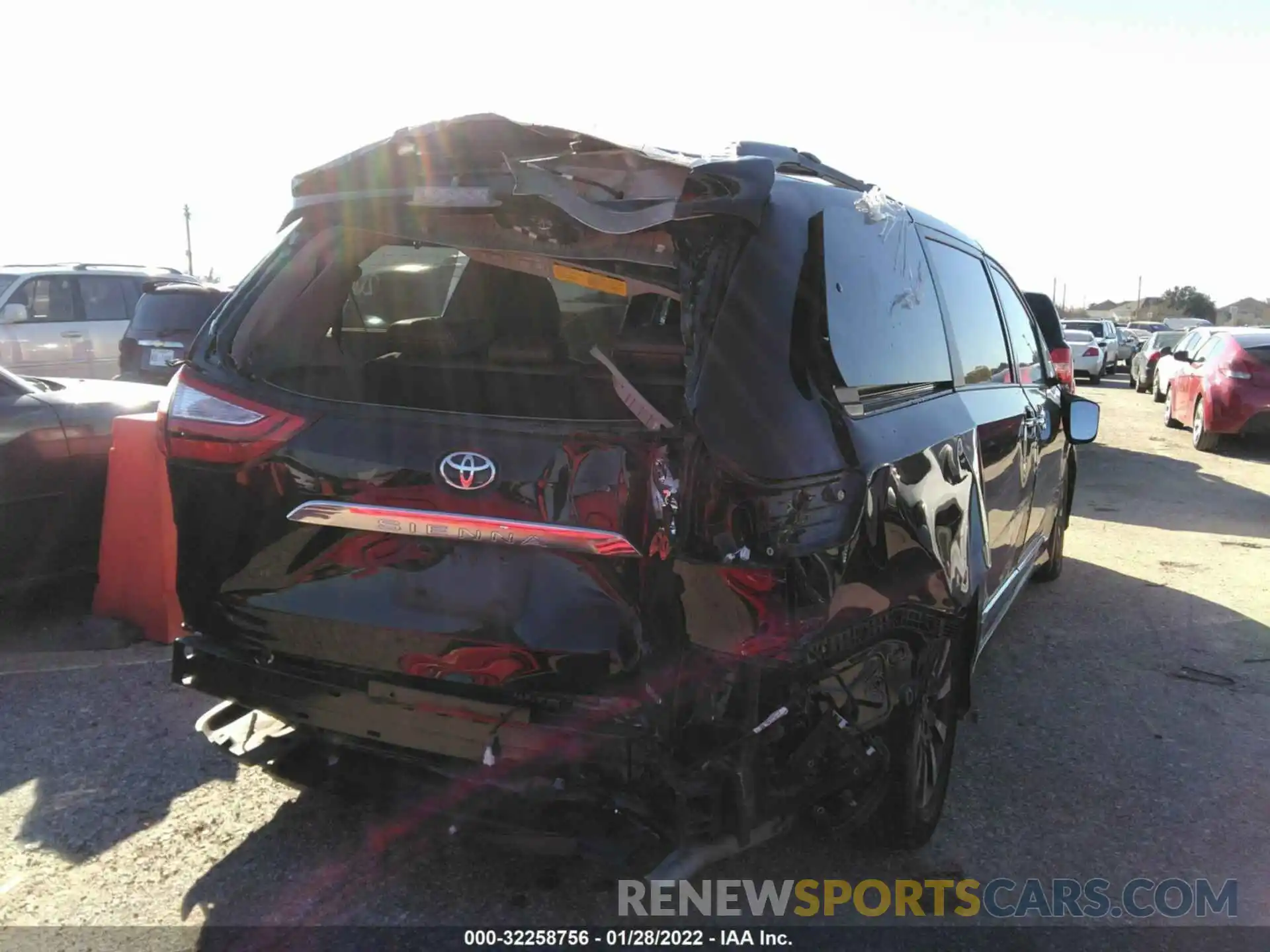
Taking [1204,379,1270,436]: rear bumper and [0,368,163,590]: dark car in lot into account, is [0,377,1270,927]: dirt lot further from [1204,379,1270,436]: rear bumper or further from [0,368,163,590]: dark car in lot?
[1204,379,1270,436]: rear bumper

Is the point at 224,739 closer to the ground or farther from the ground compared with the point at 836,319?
closer to the ground

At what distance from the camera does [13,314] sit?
1194 centimetres

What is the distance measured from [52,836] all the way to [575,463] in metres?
2.21

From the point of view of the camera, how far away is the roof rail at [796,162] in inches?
107

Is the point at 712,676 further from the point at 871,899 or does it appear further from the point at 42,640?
the point at 42,640

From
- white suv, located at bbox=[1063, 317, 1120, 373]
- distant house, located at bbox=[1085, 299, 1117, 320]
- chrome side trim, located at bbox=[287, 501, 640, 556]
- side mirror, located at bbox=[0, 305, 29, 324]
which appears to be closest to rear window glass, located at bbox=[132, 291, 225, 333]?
side mirror, located at bbox=[0, 305, 29, 324]

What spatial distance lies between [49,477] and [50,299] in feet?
28.8

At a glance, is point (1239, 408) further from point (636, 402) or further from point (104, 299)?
point (104, 299)

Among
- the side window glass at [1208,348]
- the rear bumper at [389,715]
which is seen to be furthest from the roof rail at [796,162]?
the side window glass at [1208,348]

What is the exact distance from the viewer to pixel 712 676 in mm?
2289

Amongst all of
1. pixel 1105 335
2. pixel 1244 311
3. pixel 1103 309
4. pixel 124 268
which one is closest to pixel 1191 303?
pixel 1244 311

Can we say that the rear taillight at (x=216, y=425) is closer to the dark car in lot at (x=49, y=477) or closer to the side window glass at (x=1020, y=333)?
the dark car in lot at (x=49, y=477)

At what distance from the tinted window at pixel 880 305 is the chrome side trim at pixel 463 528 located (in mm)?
784

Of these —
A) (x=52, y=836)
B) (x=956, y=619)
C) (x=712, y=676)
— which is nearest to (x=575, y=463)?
(x=712, y=676)
